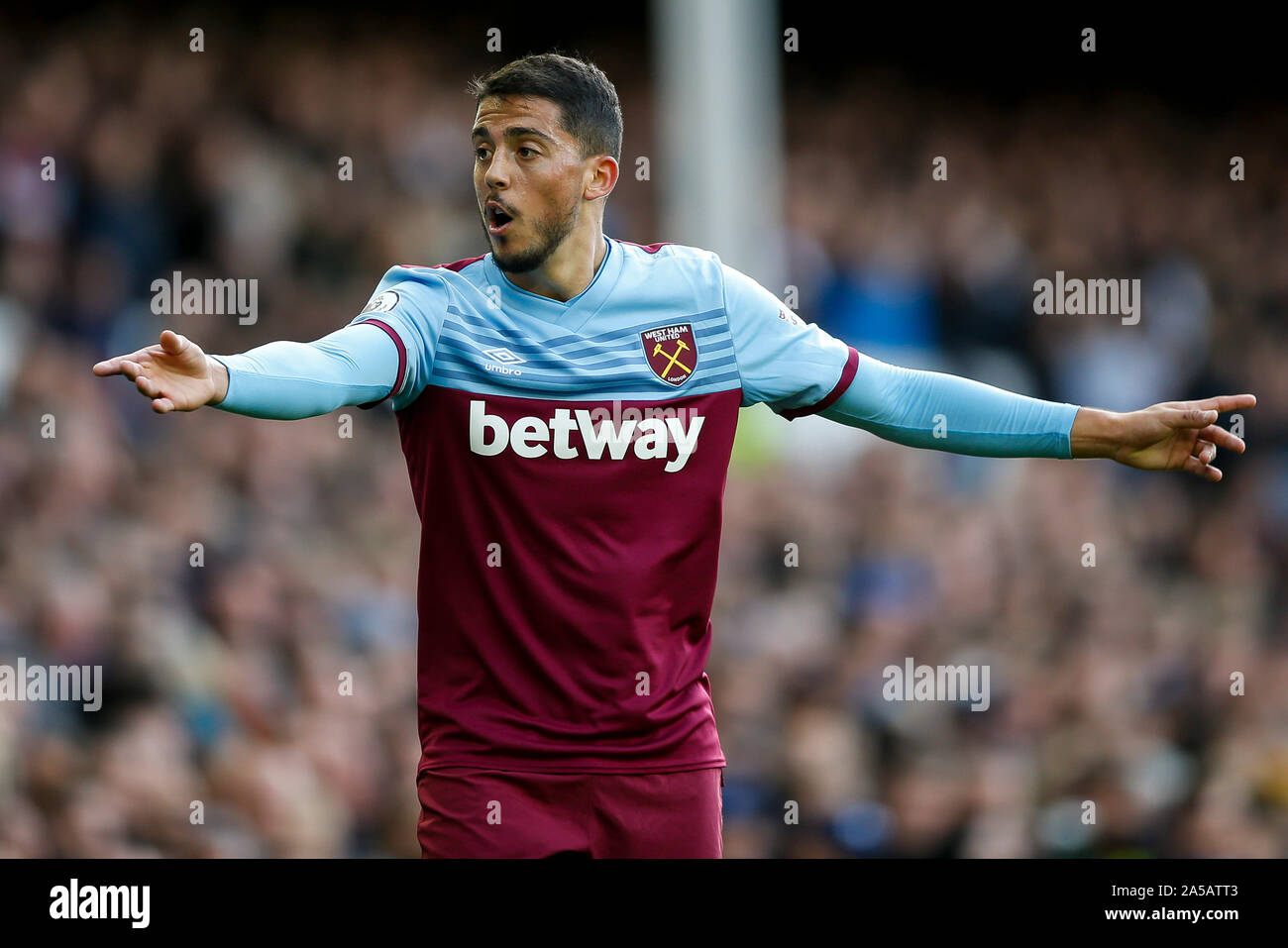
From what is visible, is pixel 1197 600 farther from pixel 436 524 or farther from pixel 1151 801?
pixel 436 524

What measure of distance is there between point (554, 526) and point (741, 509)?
16.8ft

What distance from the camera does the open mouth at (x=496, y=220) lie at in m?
4.33

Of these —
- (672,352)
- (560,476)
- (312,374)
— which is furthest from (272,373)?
(672,352)

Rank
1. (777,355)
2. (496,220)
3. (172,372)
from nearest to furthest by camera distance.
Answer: (172,372) < (496,220) < (777,355)

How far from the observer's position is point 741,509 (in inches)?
366

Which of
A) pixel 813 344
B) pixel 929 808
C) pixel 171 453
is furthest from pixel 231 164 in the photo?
pixel 813 344

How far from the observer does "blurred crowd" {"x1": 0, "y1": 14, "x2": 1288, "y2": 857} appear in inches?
288

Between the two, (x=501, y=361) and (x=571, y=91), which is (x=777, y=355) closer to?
(x=501, y=361)

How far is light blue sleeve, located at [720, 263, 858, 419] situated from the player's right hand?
1316 millimetres

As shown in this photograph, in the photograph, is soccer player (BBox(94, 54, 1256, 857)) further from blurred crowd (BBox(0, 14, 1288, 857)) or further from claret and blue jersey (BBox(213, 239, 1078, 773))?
blurred crowd (BBox(0, 14, 1288, 857))

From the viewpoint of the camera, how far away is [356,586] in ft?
27.2

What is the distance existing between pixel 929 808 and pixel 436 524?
13.1 ft

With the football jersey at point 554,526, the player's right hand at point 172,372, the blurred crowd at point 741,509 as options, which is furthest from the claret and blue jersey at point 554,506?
the blurred crowd at point 741,509

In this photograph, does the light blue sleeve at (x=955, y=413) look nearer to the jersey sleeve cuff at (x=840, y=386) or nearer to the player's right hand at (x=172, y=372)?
the jersey sleeve cuff at (x=840, y=386)
